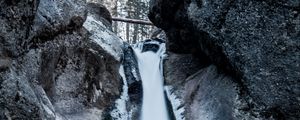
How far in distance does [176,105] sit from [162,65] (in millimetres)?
2453

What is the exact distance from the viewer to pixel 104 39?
36.0ft

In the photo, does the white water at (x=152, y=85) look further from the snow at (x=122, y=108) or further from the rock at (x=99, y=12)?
the rock at (x=99, y=12)

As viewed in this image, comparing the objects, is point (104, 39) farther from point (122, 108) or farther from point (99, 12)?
point (99, 12)

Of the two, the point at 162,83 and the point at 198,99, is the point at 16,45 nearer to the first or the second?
the point at 198,99

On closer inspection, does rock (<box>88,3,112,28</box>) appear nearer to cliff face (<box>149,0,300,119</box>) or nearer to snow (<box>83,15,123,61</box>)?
snow (<box>83,15,123,61</box>)

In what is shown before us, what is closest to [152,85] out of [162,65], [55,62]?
[162,65]

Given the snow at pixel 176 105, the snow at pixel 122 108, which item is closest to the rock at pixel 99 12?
the snow at pixel 122 108

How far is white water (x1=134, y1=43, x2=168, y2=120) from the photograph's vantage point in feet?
33.8

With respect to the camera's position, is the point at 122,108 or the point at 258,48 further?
the point at 122,108

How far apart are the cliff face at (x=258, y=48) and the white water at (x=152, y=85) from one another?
7.86ft

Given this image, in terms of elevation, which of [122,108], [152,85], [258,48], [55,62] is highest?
[258,48]

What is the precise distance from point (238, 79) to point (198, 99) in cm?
161

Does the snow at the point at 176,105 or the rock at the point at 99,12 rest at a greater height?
the rock at the point at 99,12

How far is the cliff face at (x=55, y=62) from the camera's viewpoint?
580 centimetres
